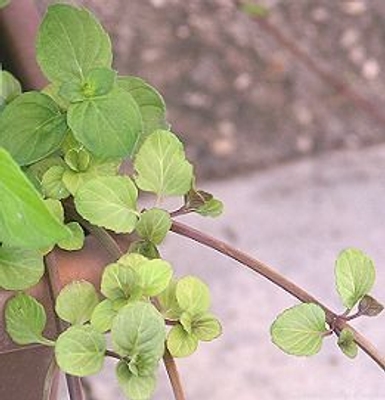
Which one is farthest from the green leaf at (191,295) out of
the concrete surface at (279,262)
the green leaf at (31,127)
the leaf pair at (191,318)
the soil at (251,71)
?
the soil at (251,71)

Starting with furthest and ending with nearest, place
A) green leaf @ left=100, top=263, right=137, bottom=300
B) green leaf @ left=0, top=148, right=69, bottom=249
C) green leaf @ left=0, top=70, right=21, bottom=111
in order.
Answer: green leaf @ left=0, top=70, right=21, bottom=111 < green leaf @ left=100, top=263, right=137, bottom=300 < green leaf @ left=0, top=148, right=69, bottom=249

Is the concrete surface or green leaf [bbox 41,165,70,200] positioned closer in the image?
green leaf [bbox 41,165,70,200]

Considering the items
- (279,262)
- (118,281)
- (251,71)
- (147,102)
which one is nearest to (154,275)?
(118,281)

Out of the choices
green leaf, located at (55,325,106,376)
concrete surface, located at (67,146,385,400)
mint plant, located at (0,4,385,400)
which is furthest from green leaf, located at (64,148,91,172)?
concrete surface, located at (67,146,385,400)

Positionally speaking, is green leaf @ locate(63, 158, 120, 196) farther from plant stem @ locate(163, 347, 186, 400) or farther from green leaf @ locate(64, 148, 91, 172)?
plant stem @ locate(163, 347, 186, 400)

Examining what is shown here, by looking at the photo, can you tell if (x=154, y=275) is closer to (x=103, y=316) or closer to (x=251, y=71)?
(x=103, y=316)

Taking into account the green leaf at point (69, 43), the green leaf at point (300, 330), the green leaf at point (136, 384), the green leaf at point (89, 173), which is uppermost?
the green leaf at point (69, 43)

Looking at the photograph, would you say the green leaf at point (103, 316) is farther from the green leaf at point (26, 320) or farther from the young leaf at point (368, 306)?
the young leaf at point (368, 306)
